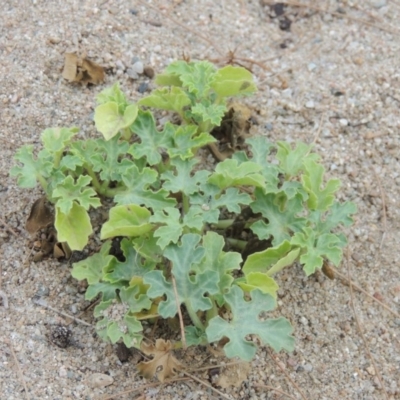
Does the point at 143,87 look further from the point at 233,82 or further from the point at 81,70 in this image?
the point at 233,82

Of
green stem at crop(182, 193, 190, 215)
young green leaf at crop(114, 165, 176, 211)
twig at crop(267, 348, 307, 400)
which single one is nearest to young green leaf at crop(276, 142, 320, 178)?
green stem at crop(182, 193, 190, 215)

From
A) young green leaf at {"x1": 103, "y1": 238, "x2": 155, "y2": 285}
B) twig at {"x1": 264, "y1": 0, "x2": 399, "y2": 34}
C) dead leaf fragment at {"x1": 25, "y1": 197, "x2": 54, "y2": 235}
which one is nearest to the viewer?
young green leaf at {"x1": 103, "y1": 238, "x2": 155, "y2": 285}

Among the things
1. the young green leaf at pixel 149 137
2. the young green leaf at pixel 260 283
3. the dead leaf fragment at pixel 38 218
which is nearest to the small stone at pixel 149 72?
the young green leaf at pixel 149 137

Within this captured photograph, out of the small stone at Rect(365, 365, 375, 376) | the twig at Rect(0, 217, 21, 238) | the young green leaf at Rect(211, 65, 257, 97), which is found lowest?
the twig at Rect(0, 217, 21, 238)

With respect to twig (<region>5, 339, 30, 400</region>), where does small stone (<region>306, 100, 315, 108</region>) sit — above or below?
above

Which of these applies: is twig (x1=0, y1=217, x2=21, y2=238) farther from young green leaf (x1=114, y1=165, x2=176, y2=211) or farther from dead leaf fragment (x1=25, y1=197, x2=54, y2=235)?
young green leaf (x1=114, y1=165, x2=176, y2=211)

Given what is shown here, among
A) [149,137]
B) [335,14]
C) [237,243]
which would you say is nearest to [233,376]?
[237,243]
